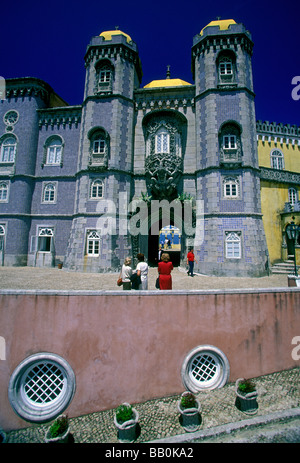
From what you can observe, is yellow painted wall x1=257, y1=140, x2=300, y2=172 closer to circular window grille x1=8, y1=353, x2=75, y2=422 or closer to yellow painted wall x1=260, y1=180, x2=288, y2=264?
yellow painted wall x1=260, y1=180, x2=288, y2=264

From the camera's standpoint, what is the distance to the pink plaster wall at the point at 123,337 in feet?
23.0

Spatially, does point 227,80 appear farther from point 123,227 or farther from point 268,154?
point 123,227

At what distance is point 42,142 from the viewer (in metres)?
20.4

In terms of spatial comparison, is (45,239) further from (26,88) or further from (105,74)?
(105,74)

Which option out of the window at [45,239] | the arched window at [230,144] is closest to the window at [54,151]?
the window at [45,239]

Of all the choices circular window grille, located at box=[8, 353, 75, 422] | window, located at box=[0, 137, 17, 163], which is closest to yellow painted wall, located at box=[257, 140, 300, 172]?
window, located at box=[0, 137, 17, 163]

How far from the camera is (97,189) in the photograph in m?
17.3

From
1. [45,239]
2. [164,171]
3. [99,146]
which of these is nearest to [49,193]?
[45,239]

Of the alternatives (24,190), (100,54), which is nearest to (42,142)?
(24,190)

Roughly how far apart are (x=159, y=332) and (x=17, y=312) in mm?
4523

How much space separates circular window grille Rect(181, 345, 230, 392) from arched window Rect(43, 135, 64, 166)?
744 inches

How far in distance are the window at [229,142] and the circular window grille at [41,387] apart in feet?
53.0

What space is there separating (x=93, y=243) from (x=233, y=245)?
32.3ft

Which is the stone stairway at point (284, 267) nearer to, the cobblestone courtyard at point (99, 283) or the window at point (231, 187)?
the cobblestone courtyard at point (99, 283)
